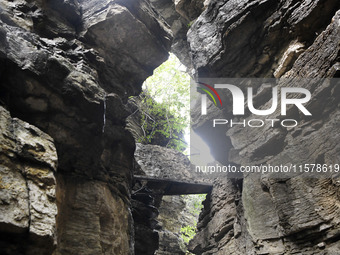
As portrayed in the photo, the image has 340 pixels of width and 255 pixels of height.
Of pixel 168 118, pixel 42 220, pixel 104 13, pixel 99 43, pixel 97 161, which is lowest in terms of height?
pixel 42 220

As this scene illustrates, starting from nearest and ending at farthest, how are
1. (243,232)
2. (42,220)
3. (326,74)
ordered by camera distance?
1. (42,220)
2. (326,74)
3. (243,232)

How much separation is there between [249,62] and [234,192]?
4.92 metres

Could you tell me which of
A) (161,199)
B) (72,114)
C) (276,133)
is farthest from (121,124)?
(161,199)

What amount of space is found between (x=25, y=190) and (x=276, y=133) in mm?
6888

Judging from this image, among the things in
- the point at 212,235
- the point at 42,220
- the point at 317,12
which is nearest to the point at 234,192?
the point at 212,235

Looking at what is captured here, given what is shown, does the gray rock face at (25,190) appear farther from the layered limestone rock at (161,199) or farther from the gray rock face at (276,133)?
the layered limestone rock at (161,199)

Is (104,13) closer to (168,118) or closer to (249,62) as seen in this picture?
(249,62)

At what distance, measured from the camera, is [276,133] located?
9.16m

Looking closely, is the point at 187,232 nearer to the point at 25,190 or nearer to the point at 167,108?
the point at 167,108

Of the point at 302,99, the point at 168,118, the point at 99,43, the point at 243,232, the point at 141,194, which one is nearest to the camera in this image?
the point at 302,99

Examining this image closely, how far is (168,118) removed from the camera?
73.7ft

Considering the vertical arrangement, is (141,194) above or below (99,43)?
below

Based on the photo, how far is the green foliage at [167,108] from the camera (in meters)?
21.0

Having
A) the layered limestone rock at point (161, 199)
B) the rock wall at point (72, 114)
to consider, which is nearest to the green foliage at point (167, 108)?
the layered limestone rock at point (161, 199)
